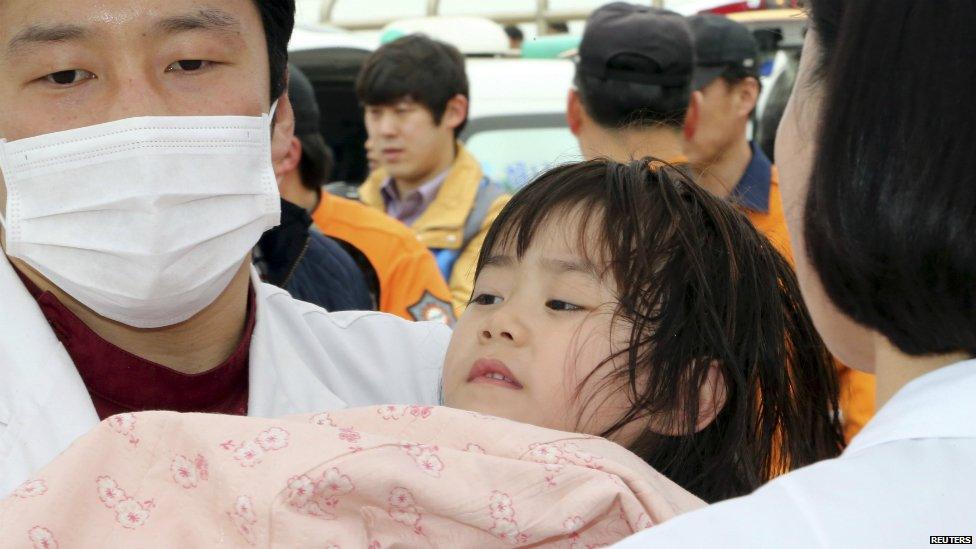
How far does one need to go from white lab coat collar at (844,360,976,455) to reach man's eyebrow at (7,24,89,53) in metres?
1.40

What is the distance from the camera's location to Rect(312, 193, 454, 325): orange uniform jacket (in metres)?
4.09

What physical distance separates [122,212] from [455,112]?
3.80 meters

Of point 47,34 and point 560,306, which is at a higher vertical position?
point 47,34

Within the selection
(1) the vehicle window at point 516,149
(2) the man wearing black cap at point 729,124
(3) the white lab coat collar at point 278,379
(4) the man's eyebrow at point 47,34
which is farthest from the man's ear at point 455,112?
(4) the man's eyebrow at point 47,34

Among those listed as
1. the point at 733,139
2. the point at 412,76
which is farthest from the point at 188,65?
the point at 412,76

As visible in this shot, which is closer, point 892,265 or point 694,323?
point 892,265

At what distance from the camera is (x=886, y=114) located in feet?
3.29

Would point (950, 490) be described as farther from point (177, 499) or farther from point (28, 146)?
point (28, 146)

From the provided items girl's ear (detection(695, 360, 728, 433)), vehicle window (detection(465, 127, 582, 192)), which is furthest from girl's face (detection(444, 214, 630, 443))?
vehicle window (detection(465, 127, 582, 192))

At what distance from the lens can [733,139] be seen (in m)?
4.14

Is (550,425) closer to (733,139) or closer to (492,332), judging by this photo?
(492,332)

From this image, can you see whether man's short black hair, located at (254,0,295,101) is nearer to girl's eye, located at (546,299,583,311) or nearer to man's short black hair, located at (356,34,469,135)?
girl's eye, located at (546,299,583,311)

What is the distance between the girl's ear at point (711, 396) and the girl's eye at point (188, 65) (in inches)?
41.7

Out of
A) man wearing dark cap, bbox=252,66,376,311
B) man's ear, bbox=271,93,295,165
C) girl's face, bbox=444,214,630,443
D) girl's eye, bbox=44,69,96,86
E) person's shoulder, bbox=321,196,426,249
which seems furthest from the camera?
person's shoulder, bbox=321,196,426,249
